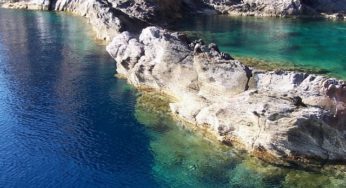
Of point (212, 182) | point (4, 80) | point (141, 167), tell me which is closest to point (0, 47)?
point (4, 80)

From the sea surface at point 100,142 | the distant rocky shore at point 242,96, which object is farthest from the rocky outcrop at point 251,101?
the sea surface at point 100,142

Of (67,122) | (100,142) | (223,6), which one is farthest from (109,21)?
(223,6)

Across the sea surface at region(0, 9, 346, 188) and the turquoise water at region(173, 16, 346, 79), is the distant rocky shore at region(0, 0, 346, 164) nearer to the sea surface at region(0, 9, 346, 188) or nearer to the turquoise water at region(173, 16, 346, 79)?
the sea surface at region(0, 9, 346, 188)

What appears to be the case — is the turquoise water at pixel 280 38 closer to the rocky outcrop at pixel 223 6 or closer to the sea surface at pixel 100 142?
the rocky outcrop at pixel 223 6

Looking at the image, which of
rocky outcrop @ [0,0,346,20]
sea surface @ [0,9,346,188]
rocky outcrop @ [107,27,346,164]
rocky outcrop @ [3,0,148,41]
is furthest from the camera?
rocky outcrop @ [0,0,346,20]

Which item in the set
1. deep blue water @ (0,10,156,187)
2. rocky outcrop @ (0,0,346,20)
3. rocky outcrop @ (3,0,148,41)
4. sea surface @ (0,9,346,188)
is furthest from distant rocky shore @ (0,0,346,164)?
rocky outcrop @ (0,0,346,20)
